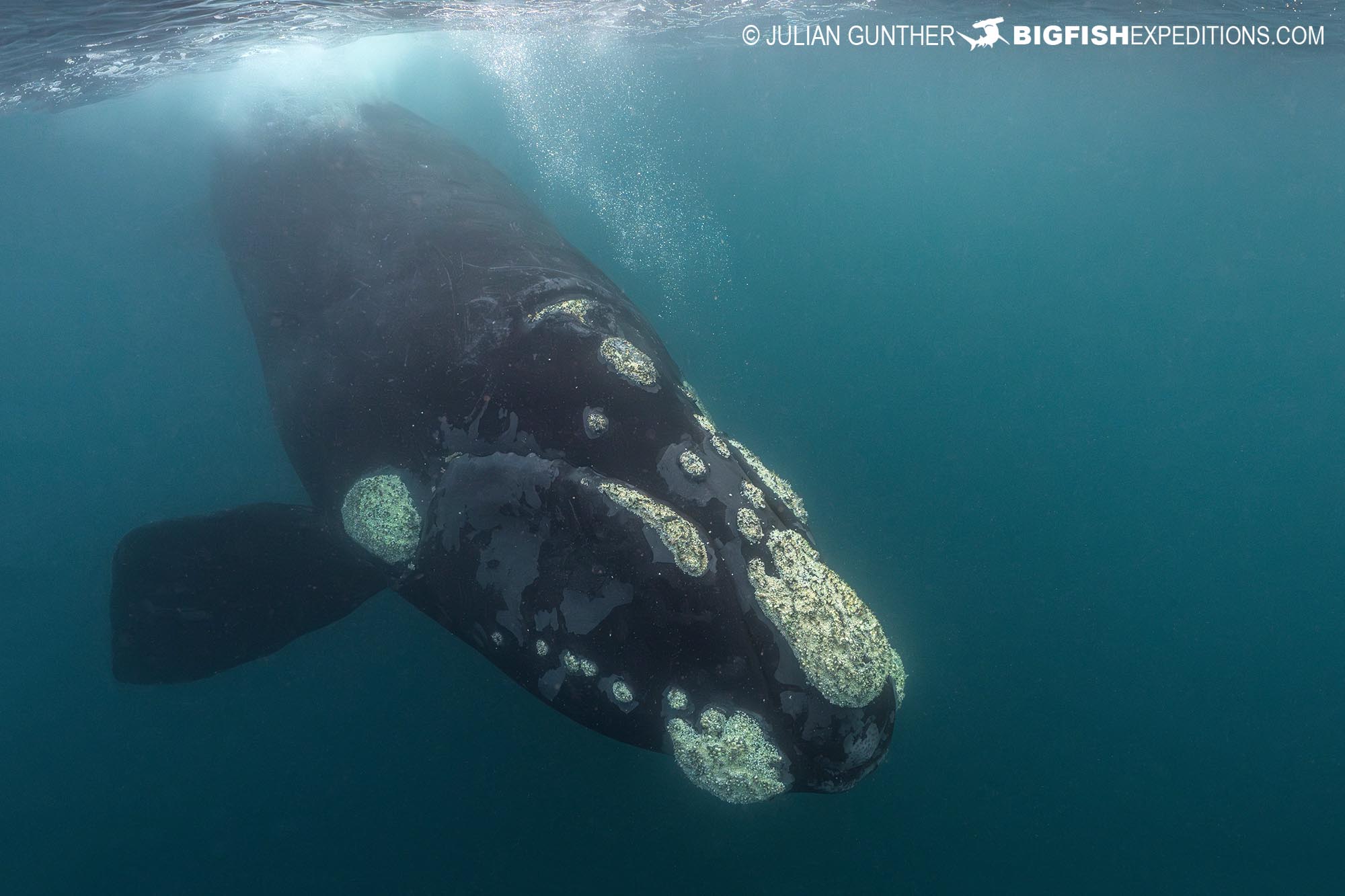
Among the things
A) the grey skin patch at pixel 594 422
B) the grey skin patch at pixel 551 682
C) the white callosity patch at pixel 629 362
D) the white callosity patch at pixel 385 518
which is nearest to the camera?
the grey skin patch at pixel 551 682

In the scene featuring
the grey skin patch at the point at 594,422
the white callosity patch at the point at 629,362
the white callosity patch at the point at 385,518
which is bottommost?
the white callosity patch at the point at 385,518

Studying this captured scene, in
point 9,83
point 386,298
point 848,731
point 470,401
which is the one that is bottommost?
point 848,731

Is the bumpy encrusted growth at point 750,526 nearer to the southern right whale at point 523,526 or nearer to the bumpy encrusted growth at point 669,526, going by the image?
the southern right whale at point 523,526

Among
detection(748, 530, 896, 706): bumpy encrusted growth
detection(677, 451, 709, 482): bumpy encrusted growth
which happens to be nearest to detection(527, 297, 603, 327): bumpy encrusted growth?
detection(677, 451, 709, 482): bumpy encrusted growth

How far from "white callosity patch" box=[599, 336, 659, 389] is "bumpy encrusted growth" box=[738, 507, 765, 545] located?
4.86 feet

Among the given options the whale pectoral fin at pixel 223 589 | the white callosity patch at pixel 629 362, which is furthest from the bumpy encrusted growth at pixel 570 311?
the whale pectoral fin at pixel 223 589

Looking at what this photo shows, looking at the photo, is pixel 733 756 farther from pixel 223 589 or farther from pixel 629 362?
pixel 223 589

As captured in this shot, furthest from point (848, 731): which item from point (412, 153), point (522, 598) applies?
point (412, 153)

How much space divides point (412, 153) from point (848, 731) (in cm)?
1127

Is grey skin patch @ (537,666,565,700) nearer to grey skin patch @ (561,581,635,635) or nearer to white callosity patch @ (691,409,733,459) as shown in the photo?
grey skin patch @ (561,581,635,635)

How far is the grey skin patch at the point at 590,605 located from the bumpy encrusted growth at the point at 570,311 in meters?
2.73

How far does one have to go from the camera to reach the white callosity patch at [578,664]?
5230mm

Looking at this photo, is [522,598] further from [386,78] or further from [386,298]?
[386,78]

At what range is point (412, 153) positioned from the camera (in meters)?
11.3
